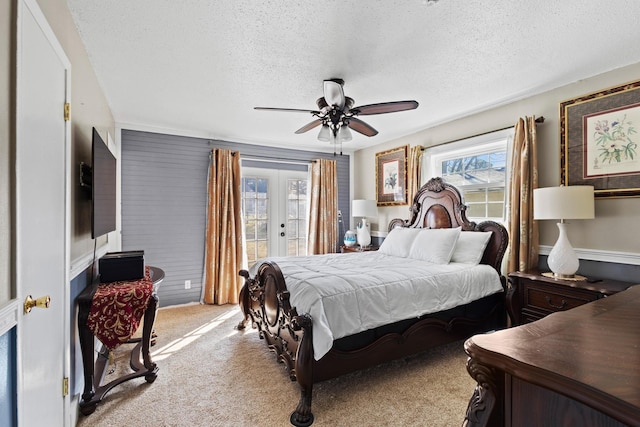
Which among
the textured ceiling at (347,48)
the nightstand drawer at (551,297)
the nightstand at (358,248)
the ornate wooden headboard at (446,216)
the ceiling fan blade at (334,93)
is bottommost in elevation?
the nightstand drawer at (551,297)

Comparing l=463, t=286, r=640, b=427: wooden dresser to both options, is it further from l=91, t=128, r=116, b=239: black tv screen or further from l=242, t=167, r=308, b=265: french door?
l=242, t=167, r=308, b=265: french door

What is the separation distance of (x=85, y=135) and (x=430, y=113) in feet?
11.3

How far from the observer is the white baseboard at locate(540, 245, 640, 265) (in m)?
2.39

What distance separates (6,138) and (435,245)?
330cm

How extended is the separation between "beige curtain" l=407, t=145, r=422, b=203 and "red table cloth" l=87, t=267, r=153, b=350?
349cm

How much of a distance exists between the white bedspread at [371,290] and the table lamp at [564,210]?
0.57 metres

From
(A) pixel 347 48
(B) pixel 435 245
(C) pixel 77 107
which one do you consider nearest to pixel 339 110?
(A) pixel 347 48

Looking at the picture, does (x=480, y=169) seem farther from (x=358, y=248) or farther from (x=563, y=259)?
(x=358, y=248)

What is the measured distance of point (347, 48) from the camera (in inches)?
85.5

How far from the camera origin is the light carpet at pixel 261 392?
75.7 inches

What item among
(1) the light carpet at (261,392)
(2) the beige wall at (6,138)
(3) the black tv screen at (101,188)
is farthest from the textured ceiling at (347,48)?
(1) the light carpet at (261,392)

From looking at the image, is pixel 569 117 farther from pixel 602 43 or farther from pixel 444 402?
pixel 444 402

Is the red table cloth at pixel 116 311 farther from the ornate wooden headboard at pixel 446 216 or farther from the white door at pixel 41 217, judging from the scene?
the ornate wooden headboard at pixel 446 216

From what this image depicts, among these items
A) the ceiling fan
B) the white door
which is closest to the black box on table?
the white door
